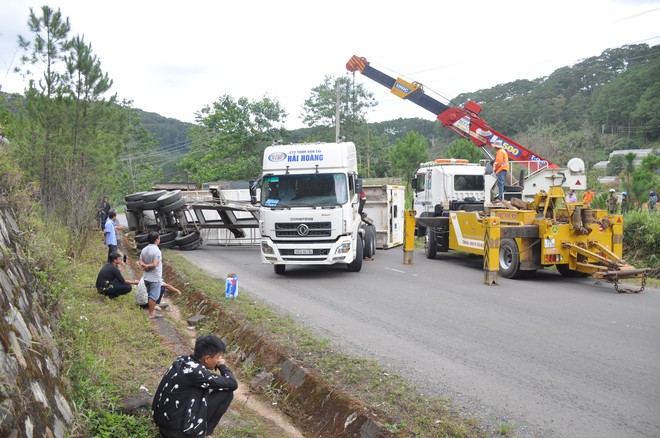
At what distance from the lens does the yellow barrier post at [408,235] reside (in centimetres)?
1583

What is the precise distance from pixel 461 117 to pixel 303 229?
10.5m

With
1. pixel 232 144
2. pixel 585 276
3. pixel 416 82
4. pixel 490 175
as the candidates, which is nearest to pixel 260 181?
pixel 490 175

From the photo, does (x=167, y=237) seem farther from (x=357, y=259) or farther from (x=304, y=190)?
(x=357, y=259)

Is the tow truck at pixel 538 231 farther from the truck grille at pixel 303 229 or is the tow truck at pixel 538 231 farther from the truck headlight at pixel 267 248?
the truck headlight at pixel 267 248

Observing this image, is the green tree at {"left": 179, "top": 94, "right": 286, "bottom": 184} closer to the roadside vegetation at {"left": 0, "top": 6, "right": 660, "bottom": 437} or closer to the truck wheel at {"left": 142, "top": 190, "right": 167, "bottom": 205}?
the roadside vegetation at {"left": 0, "top": 6, "right": 660, "bottom": 437}

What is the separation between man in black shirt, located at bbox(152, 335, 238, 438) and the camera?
15.1 ft

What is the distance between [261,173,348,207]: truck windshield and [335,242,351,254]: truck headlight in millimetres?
971

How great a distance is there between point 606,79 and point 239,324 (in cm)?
6881

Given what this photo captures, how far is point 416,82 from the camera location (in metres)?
22.4

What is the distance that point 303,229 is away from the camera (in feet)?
42.3

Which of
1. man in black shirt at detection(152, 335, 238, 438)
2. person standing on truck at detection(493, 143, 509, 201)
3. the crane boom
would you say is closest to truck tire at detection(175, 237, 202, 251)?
the crane boom

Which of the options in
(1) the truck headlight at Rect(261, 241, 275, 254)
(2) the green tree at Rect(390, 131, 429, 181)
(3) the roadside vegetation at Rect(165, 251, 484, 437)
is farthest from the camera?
(2) the green tree at Rect(390, 131, 429, 181)

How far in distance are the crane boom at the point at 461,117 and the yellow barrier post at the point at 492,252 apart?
7405 mm

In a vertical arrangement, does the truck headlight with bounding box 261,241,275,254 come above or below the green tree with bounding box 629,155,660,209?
below
